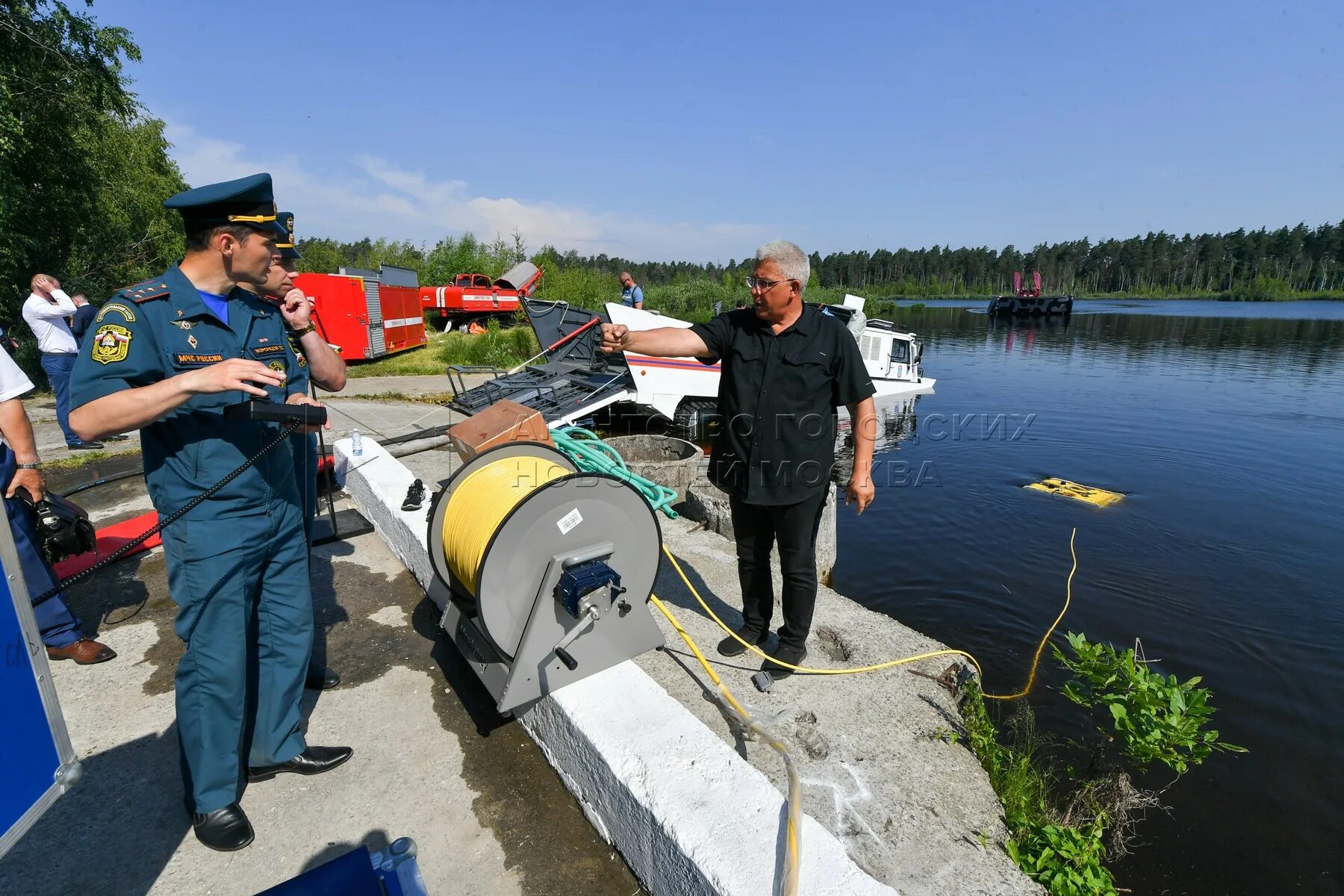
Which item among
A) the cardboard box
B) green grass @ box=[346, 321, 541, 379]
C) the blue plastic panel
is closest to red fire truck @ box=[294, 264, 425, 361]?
green grass @ box=[346, 321, 541, 379]

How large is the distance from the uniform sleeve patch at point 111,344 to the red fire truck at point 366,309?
13796 millimetres

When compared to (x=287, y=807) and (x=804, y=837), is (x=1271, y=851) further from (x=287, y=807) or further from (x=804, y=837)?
(x=287, y=807)

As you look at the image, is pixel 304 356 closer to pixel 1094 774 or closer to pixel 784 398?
pixel 784 398

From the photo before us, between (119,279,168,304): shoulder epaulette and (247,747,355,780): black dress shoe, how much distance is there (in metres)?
1.97

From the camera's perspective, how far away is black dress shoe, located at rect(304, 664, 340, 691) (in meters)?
3.37

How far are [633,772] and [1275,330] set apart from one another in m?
62.4

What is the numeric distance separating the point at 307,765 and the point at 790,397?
2860 mm

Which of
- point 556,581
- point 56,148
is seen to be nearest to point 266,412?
point 556,581

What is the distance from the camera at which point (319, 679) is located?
3.37 m

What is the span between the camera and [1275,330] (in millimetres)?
45344

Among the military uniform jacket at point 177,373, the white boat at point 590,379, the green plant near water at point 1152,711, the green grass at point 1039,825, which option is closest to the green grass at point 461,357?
the white boat at point 590,379

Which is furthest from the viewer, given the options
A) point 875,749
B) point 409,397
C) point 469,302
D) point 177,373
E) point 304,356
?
point 469,302

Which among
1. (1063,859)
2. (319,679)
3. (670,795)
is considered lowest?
(1063,859)

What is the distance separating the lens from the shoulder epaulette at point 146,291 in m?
2.22
